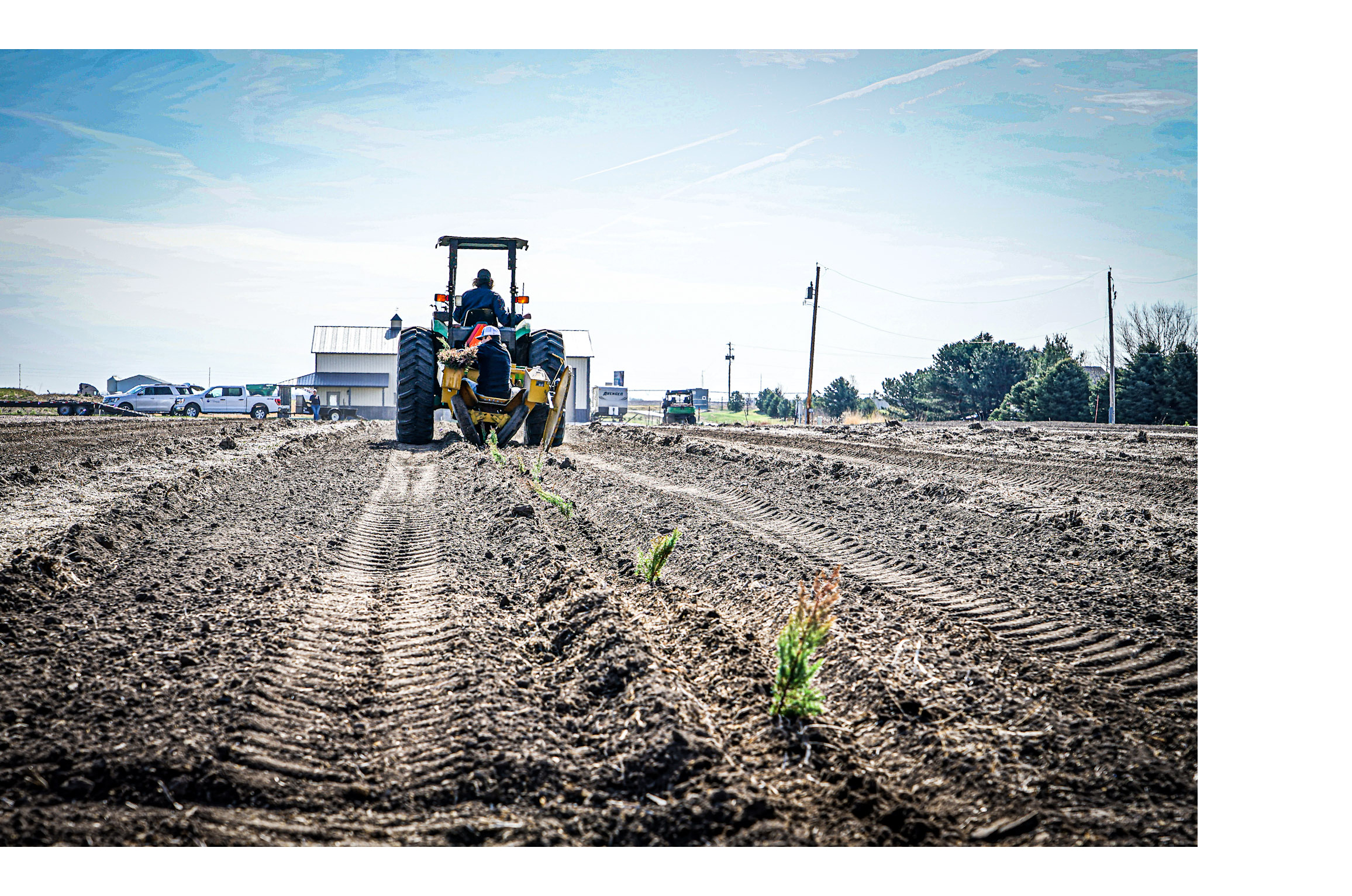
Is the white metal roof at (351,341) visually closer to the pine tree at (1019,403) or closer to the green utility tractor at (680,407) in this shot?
the green utility tractor at (680,407)

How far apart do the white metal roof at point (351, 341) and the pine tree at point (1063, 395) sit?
32.8 metres

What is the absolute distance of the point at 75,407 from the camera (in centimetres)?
3002

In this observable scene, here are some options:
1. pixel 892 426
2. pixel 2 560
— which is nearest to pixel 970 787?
pixel 2 560

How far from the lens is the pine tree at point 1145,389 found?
9336 millimetres

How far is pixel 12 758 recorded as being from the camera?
245 centimetres

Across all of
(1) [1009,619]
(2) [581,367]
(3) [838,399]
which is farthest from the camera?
(3) [838,399]

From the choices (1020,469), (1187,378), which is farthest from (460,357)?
(1187,378)

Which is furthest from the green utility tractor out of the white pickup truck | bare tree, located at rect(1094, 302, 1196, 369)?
bare tree, located at rect(1094, 302, 1196, 369)

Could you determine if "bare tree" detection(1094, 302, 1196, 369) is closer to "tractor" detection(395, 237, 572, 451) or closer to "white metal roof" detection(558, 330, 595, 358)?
"tractor" detection(395, 237, 572, 451)

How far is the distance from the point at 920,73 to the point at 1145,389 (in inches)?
401

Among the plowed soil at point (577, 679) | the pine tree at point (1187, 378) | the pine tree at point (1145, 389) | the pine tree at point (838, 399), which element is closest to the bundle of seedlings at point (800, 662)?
the plowed soil at point (577, 679)

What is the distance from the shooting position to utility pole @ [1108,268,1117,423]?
5.61 metres

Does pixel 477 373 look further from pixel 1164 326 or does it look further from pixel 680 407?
pixel 680 407
